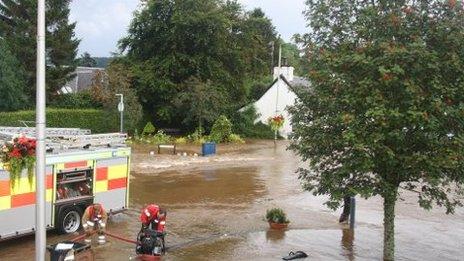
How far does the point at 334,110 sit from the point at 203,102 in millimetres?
30184

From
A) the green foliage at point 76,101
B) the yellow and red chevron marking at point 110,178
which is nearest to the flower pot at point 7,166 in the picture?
the yellow and red chevron marking at point 110,178

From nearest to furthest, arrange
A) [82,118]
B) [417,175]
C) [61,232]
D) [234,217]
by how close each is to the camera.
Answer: [417,175] < [61,232] < [234,217] < [82,118]

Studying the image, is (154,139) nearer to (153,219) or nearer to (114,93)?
(114,93)

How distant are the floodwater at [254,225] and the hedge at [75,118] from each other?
12585 mm

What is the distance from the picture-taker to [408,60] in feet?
34.0

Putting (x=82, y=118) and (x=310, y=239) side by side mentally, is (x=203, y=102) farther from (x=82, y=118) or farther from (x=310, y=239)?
(x=310, y=239)

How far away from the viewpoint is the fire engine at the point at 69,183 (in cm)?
1275

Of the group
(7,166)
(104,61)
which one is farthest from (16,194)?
(104,61)

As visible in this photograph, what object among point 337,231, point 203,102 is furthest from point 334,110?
point 203,102

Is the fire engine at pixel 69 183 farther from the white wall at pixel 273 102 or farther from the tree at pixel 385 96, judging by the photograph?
the white wall at pixel 273 102

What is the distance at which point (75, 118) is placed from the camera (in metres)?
39.3

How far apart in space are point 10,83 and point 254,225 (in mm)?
24442

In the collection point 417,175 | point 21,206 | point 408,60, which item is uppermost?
point 408,60

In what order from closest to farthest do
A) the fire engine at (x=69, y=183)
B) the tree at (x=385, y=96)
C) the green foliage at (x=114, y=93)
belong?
the tree at (x=385, y=96) → the fire engine at (x=69, y=183) → the green foliage at (x=114, y=93)
